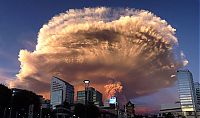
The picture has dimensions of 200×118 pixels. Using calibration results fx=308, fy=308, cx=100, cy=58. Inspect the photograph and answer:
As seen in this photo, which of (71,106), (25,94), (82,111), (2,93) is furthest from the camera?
(71,106)

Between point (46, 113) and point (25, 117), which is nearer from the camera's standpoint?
point (25, 117)

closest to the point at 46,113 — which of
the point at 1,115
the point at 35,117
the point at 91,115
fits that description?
the point at 35,117

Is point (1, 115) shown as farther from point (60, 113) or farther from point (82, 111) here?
point (60, 113)

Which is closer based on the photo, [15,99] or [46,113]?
[15,99]

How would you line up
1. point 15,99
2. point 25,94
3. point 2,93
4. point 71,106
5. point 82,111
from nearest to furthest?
point 2,93 → point 15,99 → point 25,94 → point 82,111 → point 71,106

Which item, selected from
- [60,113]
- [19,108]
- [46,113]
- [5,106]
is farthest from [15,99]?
[60,113]

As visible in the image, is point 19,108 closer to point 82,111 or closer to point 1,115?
point 1,115

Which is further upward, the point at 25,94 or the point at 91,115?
the point at 25,94

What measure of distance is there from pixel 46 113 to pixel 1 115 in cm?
3958

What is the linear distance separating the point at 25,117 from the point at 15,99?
14330mm

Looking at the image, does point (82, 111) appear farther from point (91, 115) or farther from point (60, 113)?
point (60, 113)

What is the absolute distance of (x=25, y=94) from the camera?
137375mm

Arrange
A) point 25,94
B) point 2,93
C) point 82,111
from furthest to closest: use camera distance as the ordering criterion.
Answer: point 82,111 < point 25,94 < point 2,93

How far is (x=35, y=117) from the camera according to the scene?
14262cm
